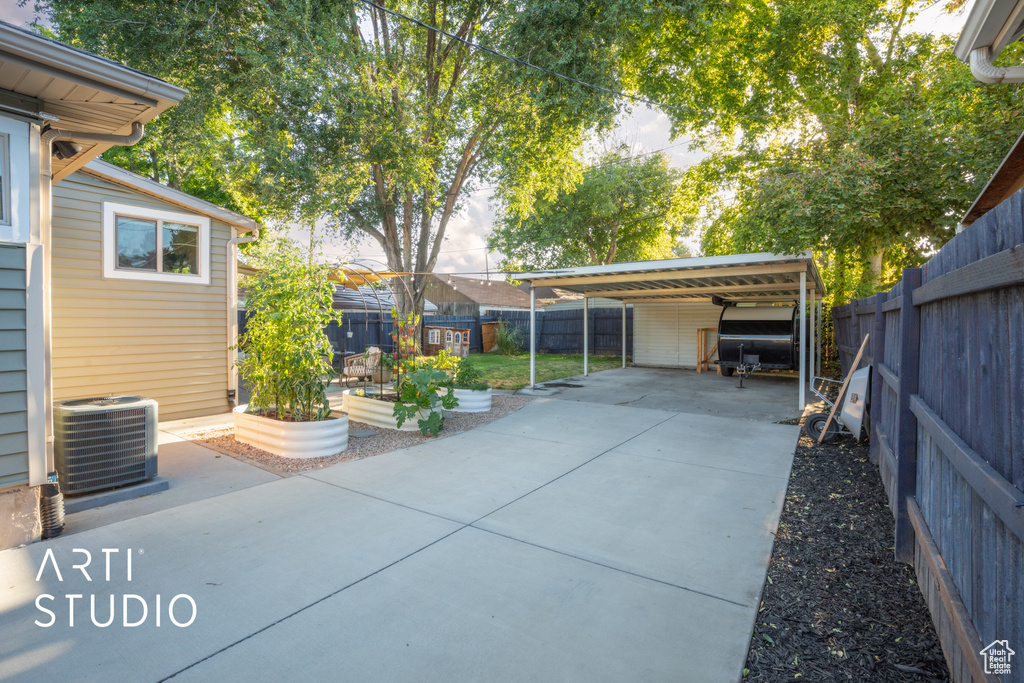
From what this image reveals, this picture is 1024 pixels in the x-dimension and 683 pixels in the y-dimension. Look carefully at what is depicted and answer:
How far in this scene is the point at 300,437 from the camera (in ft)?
16.1

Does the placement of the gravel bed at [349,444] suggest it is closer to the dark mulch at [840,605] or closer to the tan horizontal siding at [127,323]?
the tan horizontal siding at [127,323]

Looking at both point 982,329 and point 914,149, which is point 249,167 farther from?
point 914,149

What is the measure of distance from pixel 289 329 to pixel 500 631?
384 centimetres

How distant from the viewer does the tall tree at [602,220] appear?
19.9 m

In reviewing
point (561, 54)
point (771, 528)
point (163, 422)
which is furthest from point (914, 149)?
point (163, 422)

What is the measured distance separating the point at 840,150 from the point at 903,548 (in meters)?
9.60

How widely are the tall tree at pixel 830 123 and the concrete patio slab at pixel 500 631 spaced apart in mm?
8718

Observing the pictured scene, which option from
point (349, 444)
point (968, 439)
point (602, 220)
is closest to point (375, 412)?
point (349, 444)

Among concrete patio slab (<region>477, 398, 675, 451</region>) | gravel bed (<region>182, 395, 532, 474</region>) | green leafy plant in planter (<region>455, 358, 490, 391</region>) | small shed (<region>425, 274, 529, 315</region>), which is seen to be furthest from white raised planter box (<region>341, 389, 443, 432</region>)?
small shed (<region>425, 274, 529, 315</region>)

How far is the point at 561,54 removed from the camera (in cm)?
848

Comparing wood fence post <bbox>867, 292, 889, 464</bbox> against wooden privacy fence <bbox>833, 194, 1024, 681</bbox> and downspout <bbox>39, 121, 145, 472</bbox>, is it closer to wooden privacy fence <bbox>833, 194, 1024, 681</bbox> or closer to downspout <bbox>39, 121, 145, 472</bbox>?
wooden privacy fence <bbox>833, 194, 1024, 681</bbox>

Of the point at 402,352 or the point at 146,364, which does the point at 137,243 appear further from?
the point at 402,352

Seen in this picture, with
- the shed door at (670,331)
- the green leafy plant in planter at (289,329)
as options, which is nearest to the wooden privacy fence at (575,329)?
the shed door at (670,331)

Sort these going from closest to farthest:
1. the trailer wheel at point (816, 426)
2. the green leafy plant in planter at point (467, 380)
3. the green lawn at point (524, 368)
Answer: the trailer wheel at point (816, 426), the green leafy plant in planter at point (467, 380), the green lawn at point (524, 368)
